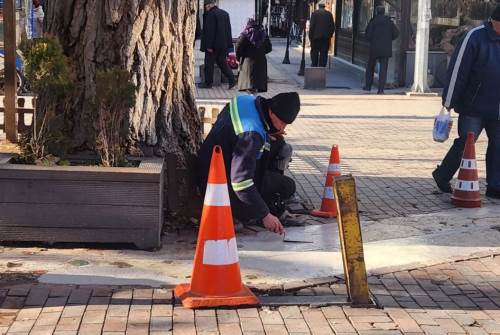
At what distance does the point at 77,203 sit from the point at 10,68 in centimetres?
253

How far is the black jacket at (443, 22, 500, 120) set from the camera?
7.74m

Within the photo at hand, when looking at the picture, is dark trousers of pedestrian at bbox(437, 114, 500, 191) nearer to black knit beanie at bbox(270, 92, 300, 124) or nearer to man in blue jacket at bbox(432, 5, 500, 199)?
man in blue jacket at bbox(432, 5, 500, 199)

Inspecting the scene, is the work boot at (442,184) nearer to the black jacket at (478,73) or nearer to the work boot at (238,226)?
the black jacket at (478,73)

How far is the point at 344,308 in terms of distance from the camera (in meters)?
4.90

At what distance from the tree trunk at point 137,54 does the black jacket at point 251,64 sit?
24.7 feet

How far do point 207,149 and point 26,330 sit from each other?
7.68 feet

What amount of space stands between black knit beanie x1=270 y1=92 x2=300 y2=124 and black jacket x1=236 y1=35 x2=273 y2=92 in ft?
28.4

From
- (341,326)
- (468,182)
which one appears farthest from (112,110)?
(468,182)

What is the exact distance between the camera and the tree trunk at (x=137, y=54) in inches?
251

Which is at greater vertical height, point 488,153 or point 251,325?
point 488,153

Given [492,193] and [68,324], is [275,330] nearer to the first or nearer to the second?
[68,324]

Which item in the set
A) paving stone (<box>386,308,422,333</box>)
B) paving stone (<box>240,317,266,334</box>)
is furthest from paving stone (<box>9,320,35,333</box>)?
paving stone (<box>386,308,422,333</box>)

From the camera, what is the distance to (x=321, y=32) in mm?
20609

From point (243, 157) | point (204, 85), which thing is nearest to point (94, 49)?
point (243, 157)
